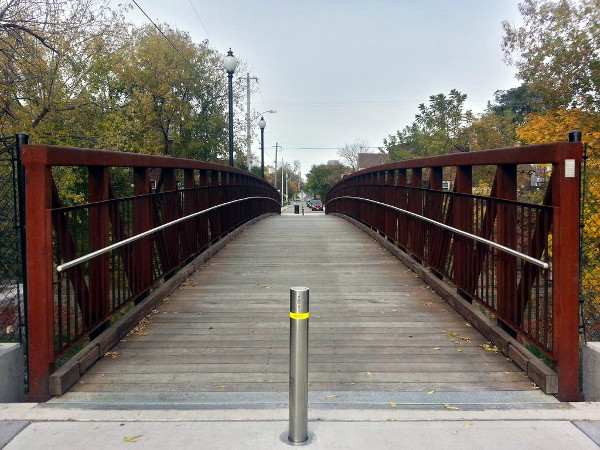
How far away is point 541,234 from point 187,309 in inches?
147

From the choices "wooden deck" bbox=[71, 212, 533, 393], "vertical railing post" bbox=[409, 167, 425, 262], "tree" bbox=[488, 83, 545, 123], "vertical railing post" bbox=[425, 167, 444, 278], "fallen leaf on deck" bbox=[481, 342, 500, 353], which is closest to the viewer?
"wooden deck" bbox=[71, 212, 533, 393]

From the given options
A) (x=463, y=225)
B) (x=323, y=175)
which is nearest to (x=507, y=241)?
(x=463, y=225)

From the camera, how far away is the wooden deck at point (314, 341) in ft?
14.7

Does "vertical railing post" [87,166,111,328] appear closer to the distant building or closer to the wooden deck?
the wooden deck

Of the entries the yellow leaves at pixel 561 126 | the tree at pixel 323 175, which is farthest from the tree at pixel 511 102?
the yellow leaves at pixel 561 126

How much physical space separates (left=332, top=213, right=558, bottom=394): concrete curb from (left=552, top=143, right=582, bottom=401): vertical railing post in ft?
0.47

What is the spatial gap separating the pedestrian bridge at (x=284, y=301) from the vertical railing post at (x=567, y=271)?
13 millimetres

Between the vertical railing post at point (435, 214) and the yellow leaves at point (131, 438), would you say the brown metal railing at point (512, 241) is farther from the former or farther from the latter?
the yellow leaves at point (131, 438)

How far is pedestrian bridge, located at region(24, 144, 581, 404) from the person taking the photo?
411 cm

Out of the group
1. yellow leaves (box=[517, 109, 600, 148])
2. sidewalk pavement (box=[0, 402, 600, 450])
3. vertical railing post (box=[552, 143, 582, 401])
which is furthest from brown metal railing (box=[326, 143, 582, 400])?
yellow leaves (box=[517, 109, 600, 148])

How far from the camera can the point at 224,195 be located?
11.9 m

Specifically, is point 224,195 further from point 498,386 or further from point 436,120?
point 436,120

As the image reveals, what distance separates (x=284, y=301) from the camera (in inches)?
273

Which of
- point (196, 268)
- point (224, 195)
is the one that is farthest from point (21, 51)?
point (196, 268)
